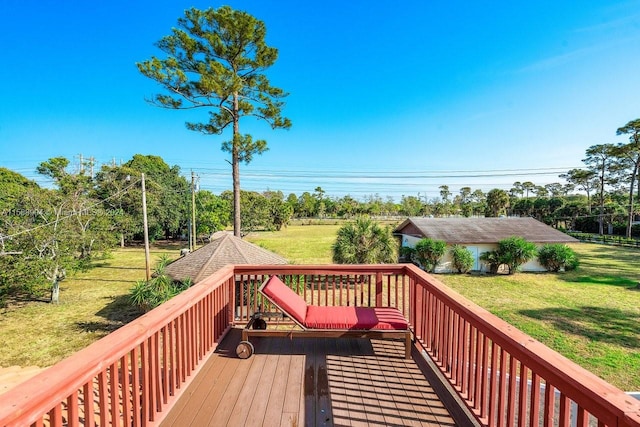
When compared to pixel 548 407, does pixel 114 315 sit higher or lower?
lower

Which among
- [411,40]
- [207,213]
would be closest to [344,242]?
[411,40]

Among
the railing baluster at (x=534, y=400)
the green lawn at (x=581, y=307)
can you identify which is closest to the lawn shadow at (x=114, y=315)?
the green lawn at (x=581, y=307)

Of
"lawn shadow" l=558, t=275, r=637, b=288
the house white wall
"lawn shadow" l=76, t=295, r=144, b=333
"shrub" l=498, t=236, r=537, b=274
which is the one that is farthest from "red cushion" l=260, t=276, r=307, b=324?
"lawn shadow" l=558, t=275, r=637, b=288

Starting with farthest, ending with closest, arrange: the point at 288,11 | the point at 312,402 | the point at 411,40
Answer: the point at 411,40
the point at 288,11
the point at 312,402

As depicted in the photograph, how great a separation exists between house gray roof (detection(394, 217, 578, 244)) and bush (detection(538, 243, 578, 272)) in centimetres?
49

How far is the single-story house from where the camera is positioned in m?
16.5

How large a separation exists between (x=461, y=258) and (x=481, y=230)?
10.2 feet

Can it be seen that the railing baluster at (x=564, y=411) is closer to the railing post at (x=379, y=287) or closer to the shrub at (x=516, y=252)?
the railing post at (x=379, y=287)

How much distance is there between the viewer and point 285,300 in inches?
126

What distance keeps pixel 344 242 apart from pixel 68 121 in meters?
24.0

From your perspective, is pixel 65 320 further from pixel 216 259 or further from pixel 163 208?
pixel 163 208

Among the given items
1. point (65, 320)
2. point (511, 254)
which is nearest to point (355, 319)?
point (65, 320)

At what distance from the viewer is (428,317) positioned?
312 centimetres

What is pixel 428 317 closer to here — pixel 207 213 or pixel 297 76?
pixel 297 76
